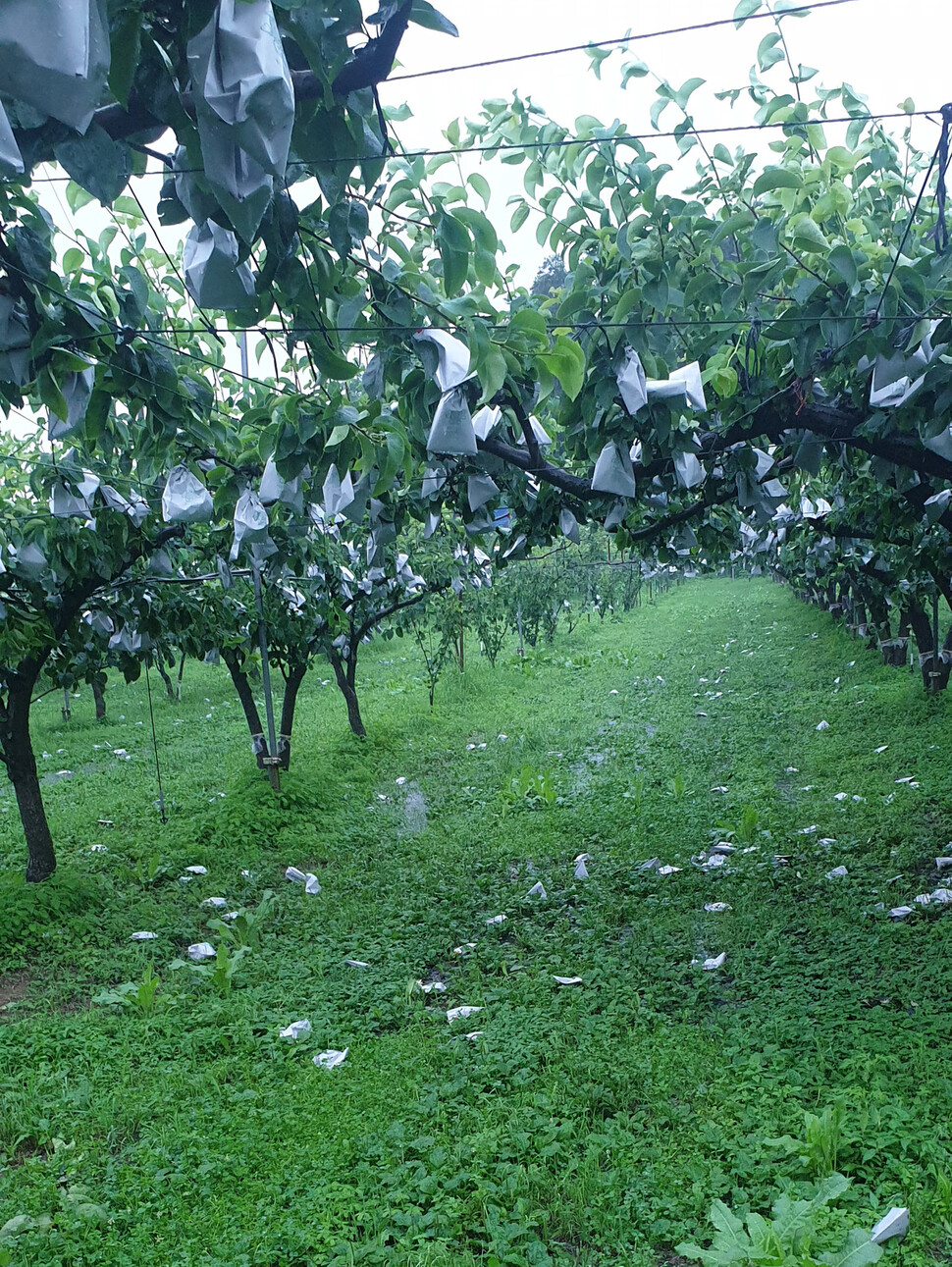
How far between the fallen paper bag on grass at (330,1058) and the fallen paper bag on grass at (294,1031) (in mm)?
189

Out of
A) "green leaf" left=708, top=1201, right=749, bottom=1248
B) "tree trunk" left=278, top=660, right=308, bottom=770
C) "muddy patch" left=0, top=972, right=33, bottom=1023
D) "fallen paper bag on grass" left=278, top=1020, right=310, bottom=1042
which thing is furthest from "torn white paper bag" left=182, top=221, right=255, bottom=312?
"tree trunk" left=278, top=660, right=308, bottom=770

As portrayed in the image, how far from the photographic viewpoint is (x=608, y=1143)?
312cm

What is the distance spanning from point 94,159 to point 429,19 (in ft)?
1.82

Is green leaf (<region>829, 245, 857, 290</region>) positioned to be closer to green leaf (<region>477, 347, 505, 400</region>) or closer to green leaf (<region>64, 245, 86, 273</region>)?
green leaf (<region>477, 347, 505, 400</region>)

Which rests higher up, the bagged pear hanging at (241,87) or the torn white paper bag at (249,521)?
the bagged pear hanging at (241,87)

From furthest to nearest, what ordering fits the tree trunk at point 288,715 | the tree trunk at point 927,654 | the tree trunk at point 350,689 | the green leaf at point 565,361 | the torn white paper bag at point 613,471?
the tree trunk at point 350,689
the tree trunk at point 927,654
the tree trunk at point 288,715
the torn white paper bag at point 613,471
the green leaf at point 565,361

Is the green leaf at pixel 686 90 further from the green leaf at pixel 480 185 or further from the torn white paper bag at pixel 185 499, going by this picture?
the torn white paper bag at pixel 185 499

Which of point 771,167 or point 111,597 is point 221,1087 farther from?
point 771,167

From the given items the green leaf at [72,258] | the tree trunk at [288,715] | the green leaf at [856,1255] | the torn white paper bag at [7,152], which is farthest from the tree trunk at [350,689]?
the torn white paper bag at [7,152]

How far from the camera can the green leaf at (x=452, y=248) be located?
1668 millimetres

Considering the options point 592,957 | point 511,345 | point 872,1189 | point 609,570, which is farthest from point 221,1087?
point 609,570

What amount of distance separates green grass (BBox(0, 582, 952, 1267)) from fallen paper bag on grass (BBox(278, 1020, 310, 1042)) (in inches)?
4.1

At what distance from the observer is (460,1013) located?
4238 mm

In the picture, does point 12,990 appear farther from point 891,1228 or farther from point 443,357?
point 443,357
